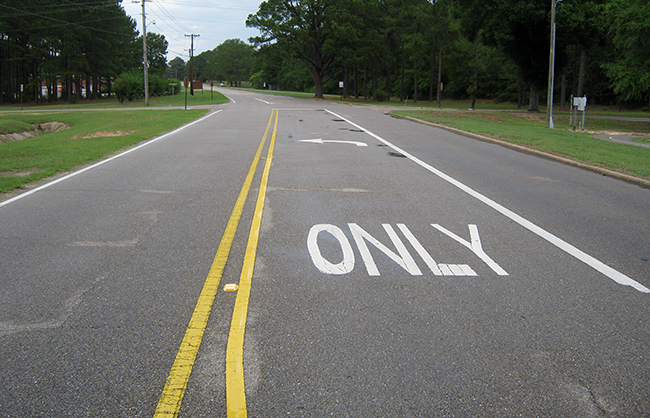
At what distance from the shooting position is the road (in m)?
3.20

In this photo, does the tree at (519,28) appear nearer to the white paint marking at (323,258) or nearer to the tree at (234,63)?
the white paint marking at (323,258)

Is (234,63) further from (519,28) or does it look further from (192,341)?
(192,341)

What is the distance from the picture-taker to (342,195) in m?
8.84

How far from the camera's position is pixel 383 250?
595 centimetres

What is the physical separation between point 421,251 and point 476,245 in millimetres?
734

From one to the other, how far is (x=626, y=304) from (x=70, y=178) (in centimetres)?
985

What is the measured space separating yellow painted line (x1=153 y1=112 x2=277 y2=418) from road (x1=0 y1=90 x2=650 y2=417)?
0.01 m

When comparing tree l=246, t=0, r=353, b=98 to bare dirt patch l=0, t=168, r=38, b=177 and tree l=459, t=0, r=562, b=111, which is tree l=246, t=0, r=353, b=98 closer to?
tree l=459, t=0, r=562, b=111

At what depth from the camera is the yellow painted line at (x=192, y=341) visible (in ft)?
10.1

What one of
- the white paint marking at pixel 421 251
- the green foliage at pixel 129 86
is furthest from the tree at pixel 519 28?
the white paint marking at pixel 421 251

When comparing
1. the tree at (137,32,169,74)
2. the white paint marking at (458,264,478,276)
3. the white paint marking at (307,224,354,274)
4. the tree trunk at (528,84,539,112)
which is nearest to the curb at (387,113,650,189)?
the white paint marking at (458,264,478,276)

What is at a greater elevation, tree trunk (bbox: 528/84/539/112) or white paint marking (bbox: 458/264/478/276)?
tree trunk (bbox: 528/84/539/112)

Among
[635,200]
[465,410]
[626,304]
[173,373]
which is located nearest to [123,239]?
[173,373]

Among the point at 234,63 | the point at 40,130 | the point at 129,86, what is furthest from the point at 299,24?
the point at 234,63
